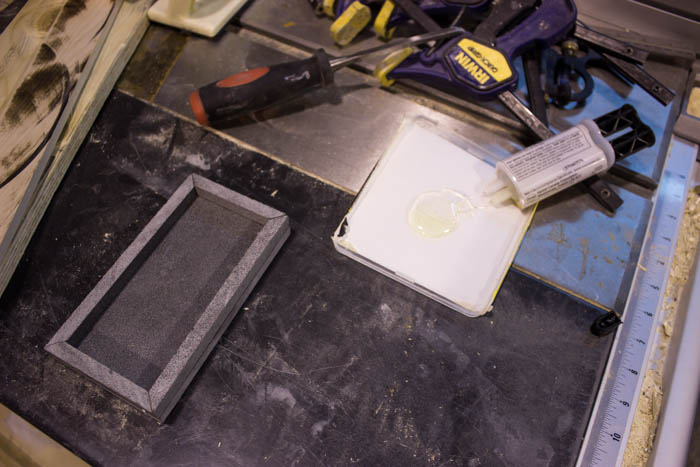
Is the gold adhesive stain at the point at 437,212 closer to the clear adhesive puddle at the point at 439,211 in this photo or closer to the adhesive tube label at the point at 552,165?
the clear adhesive puddle at the point at 439,211

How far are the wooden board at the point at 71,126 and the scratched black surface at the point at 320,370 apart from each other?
0.04 meters

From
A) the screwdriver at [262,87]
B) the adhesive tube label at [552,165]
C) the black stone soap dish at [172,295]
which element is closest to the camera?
the black stone soap dish at [172,295]

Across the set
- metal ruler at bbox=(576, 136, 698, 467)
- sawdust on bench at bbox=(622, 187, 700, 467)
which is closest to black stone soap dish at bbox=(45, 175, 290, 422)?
metal ruler at bbox=(576, 136, 698, 467)

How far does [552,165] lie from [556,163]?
0.01m

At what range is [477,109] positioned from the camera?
3.73 ft

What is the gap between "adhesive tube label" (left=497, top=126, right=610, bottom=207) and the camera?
3.14 ft

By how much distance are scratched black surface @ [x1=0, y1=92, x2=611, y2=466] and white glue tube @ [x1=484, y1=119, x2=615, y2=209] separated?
0.22 metres

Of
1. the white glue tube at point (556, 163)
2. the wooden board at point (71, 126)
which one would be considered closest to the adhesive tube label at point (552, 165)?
the white glue tube at point (556, 163)

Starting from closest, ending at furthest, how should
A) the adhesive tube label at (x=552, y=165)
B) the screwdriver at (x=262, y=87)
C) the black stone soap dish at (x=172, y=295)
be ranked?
the black stone soap dish at (x=172, y=295) < the adhesive tube label at (x=552, y=165) < the screwdriver at (x=262, y=87)

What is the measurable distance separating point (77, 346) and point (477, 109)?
3.52ft

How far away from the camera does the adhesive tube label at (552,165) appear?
96 centimetres

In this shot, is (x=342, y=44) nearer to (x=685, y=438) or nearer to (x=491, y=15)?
(x=491, y=15)

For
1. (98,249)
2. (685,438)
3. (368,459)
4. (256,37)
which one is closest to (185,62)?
(256,37)

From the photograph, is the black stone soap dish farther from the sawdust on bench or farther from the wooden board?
the sawdust on bench
